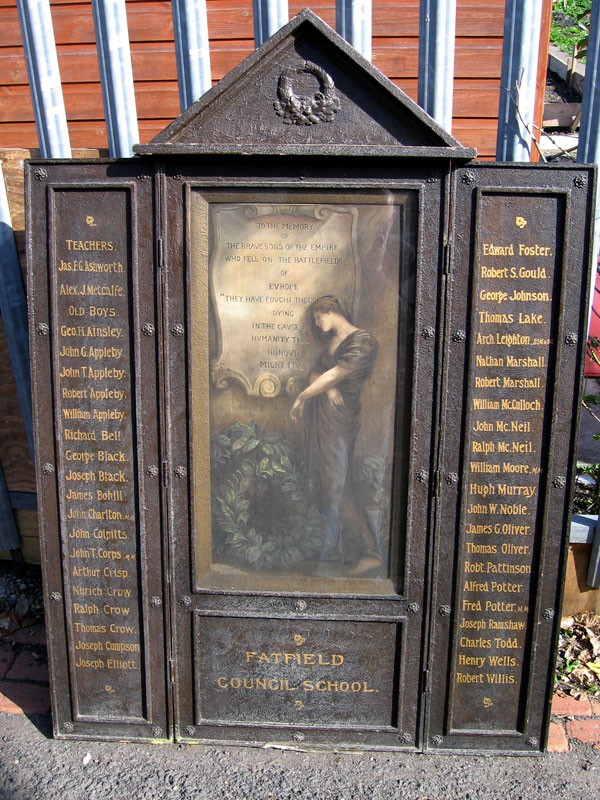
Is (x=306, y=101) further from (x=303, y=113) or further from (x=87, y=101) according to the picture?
(x=87, y=101)

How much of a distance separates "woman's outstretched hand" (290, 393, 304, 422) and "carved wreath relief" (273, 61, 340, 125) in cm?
110

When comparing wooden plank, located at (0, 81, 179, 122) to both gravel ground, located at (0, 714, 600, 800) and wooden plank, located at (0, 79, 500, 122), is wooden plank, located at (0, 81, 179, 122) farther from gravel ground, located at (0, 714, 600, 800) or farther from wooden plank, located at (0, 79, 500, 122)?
gravel ground, located at (0, 714, 600, 800)

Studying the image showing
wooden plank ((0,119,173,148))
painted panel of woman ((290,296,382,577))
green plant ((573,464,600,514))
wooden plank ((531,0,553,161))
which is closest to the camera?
painted panel of woman ((290,296,382,577))

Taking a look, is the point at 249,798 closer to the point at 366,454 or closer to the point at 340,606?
the point at 340,606

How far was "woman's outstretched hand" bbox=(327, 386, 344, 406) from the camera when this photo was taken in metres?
2.79

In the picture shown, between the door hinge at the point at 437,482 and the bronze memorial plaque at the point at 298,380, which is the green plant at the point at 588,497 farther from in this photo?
the bronze memorial plaque at the point at 298,380

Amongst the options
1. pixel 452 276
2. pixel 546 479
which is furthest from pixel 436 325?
pixel 546 479

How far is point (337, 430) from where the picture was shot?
111 inches

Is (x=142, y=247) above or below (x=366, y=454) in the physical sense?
above

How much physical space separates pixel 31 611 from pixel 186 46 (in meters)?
3.23

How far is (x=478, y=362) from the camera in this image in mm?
2764

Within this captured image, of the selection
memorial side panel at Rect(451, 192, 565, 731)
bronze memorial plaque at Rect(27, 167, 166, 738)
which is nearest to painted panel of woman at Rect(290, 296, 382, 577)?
memorial side panel at Rect(451, 192, 565, 731)

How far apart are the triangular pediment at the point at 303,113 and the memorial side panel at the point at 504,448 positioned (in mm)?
427

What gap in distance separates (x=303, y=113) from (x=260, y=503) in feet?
5.28
